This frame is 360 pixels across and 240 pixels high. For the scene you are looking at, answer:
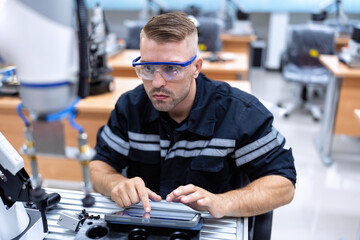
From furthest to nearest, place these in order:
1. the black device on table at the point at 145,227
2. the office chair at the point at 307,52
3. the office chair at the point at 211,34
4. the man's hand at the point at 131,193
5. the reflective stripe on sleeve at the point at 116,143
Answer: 1. the office chair at the point at 211,34
2. the office chair at the point at 307,52
3. the reflective stripe on sleeve at the point at 116,143
4. the man's hand at the point at 131,193
5. the black device on table at the point at 145,227

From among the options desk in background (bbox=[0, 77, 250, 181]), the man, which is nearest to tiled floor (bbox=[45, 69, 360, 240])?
desk in background (bbox=[0, 77, 250, 181])

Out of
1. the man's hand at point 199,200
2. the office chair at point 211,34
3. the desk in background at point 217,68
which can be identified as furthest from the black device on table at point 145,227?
the office chair at point 211,34

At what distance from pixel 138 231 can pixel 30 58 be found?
20.8 inches

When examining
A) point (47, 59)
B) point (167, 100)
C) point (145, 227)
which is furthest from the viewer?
point (167, 100)

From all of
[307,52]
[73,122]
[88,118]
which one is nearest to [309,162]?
[307,52]

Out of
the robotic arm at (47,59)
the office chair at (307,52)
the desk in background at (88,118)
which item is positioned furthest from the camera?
the office chair at (307,52)

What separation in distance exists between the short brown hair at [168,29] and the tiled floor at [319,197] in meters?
0.48

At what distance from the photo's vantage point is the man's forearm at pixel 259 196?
0.98m

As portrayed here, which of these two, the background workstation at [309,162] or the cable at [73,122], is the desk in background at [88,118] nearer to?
the background workstation at [309,162]

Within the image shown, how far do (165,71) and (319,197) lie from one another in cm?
188

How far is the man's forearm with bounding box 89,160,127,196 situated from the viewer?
44.1 inches

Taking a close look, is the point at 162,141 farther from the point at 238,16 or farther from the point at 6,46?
the point at 238,16

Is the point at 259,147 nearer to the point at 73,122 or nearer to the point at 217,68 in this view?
the point at 73,122

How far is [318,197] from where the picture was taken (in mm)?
2451
